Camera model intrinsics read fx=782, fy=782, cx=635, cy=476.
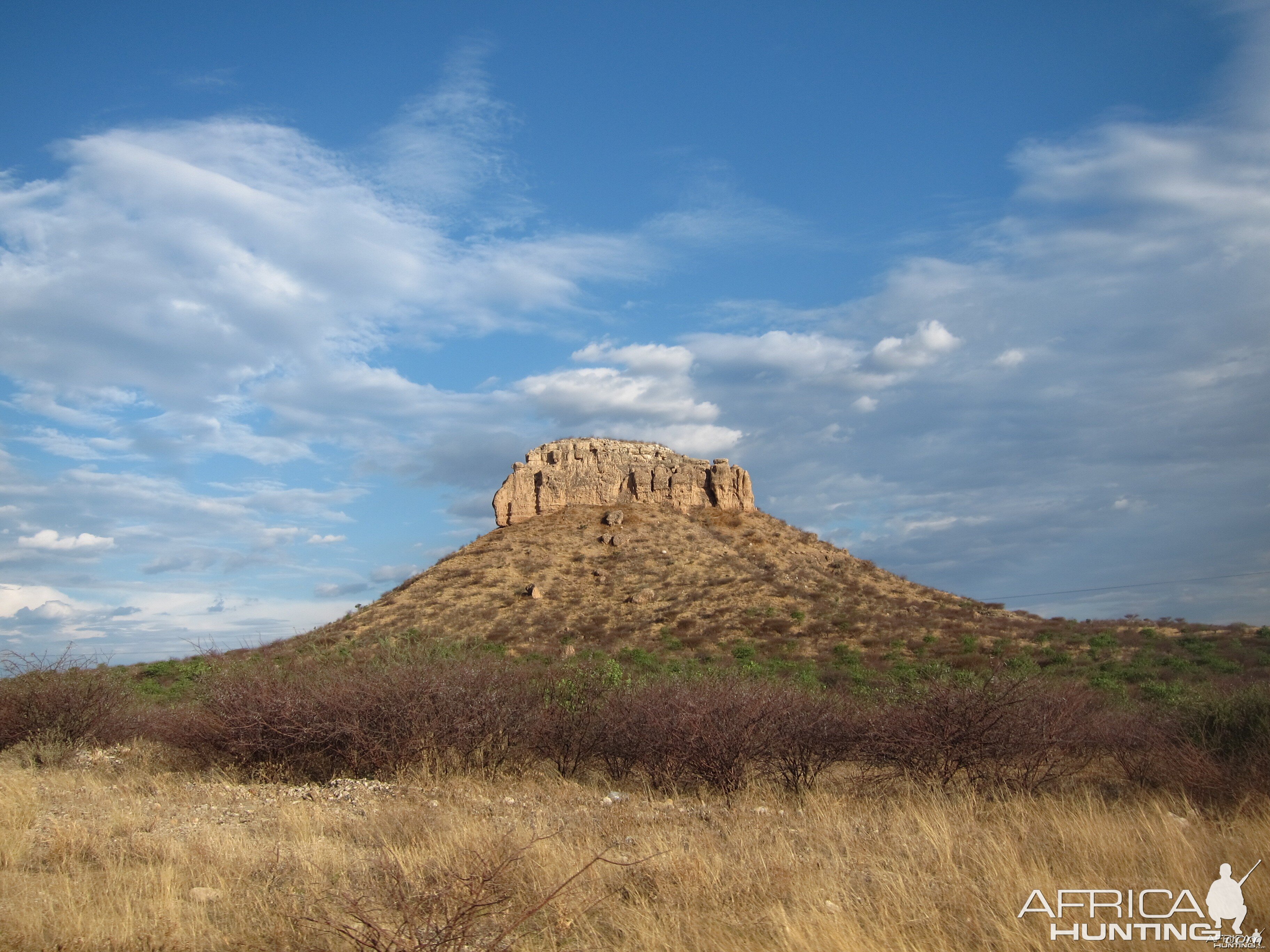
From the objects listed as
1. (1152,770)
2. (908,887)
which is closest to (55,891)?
(908,887)

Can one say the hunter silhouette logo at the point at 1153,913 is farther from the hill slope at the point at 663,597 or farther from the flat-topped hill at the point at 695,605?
the hill slope at the point at 663,597

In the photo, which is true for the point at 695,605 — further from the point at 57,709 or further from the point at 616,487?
the point at 57,709

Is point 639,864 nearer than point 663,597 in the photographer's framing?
Yes

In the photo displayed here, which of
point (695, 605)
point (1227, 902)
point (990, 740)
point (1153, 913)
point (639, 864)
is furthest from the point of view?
point (695, 605)

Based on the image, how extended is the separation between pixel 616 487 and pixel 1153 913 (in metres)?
48.7

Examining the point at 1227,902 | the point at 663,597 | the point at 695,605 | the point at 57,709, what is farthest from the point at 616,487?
the point at 1227,902

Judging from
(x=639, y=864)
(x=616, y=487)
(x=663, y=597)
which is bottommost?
(x=639, y=864)

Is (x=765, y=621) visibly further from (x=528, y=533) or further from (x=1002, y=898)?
(x=1002, y=898)

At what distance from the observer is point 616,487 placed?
54062 millimetres

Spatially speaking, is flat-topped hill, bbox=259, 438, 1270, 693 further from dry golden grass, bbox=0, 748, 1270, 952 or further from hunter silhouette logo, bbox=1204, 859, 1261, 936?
hunter silhouette logo, bbox=1204, 859, 1261, 936

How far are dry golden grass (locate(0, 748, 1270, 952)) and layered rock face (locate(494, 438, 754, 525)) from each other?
4244 centimetres

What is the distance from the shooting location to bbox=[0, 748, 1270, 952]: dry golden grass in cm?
538

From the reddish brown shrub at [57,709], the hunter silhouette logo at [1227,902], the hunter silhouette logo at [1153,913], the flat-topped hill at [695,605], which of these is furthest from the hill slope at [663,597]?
the hunter silhouette logo at [1227,902]

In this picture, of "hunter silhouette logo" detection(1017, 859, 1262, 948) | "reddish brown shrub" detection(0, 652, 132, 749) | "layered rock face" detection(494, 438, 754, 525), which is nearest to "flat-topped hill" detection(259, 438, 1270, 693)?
"layered rock face" detection(494, 438, 754, 525)
